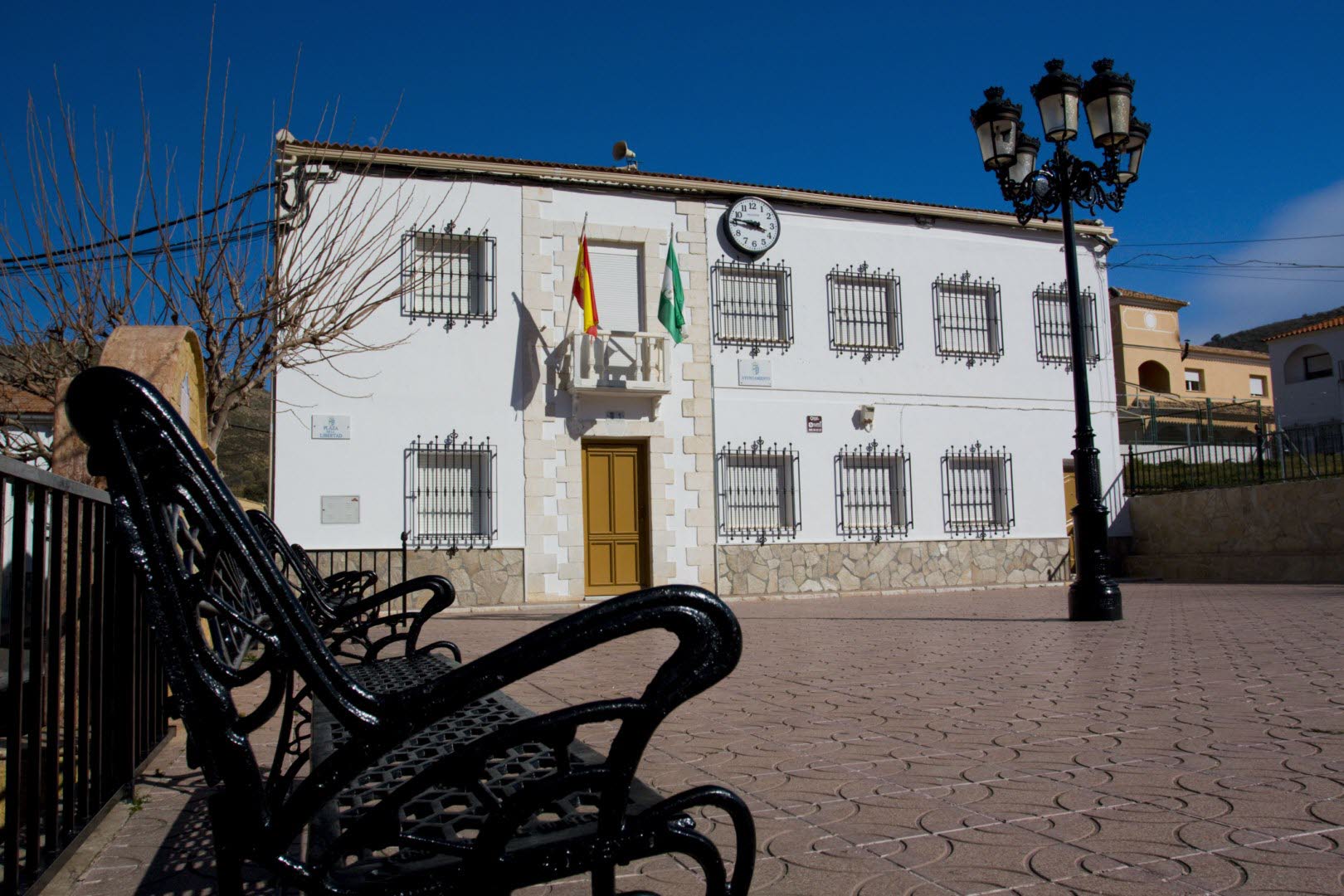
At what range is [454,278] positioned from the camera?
16.0 metres

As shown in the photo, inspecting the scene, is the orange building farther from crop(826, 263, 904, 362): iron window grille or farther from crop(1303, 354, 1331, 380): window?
crop(826, 263, 904, 362): iron window grille

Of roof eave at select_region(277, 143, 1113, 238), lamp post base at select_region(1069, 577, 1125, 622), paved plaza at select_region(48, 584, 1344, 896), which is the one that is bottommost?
paved plaza at select_region(48, 584, 1344, 896)

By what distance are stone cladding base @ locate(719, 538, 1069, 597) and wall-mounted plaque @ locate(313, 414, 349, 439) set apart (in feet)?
20.5

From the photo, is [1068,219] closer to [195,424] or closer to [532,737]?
[195,424]

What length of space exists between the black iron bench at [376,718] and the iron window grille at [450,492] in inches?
550

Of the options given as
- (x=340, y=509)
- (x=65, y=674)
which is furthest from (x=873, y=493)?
(x=65, y=674)

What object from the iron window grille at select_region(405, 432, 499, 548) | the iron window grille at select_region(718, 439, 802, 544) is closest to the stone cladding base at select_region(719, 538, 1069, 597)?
the iron window grille at select_region(718, 439, 802, 544)

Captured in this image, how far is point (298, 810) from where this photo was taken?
1420 millimetres

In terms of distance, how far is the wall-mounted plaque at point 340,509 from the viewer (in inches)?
582

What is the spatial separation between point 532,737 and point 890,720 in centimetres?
357

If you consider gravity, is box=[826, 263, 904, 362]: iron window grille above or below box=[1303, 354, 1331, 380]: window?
below

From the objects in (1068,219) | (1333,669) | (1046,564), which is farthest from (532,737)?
(1046,564)

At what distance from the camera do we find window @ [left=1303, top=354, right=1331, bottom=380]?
45219mm

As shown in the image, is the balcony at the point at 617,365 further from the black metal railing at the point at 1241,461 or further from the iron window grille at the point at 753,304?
the black metal railing at the point at 1241,461
